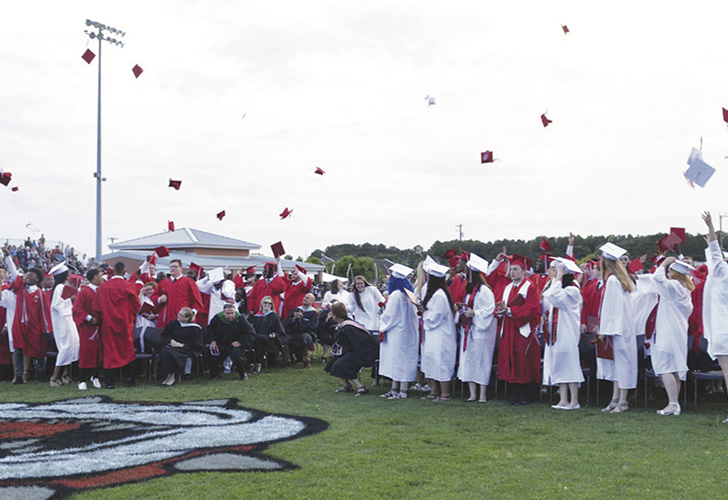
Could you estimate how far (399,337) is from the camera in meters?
10.7

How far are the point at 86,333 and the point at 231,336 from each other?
2482mm

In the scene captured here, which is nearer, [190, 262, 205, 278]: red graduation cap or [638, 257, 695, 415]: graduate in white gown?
[638, 257, 695, 415]: graduate in white gown

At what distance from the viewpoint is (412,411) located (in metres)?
9.21

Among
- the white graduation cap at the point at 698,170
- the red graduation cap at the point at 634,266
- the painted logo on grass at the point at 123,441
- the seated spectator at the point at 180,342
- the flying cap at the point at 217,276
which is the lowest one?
the painted logo on grass at the point at 123,441

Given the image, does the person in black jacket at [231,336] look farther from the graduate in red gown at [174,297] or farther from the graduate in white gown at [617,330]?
the graduate in white gown at [617,330]

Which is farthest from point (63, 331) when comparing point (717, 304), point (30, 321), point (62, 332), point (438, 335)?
point (717, 304)

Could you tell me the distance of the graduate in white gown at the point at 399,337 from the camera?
10594 millimetres

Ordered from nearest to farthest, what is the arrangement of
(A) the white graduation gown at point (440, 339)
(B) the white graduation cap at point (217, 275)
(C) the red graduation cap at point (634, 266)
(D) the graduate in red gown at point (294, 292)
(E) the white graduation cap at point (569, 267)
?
(E) the white graduation cap at point (569, 267)
(A) the white graduation gown at point (440, 339)
(C) the red graduation cap at point (634, 266)
(B) the white graduation cap at point (217, 275)
(D) the graduate in red gown at point (294, 292)

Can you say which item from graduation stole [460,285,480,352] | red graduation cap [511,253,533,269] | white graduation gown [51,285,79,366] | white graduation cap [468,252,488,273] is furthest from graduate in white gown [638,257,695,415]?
white graduation gown [51,285,79,366]

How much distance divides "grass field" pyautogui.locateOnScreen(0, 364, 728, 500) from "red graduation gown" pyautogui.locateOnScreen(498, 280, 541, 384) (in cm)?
46

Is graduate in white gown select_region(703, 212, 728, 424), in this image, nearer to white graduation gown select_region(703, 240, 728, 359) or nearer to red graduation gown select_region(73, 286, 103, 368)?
white graduation gown select_region(703, 240, 728, 359)

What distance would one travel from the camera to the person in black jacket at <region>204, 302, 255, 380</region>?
12.6 meters

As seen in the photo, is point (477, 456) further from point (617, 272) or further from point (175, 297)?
point (175, 297)

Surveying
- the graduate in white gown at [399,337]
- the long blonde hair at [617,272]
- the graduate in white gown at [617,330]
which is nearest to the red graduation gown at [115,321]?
the graduate in white gown at [399,337]
